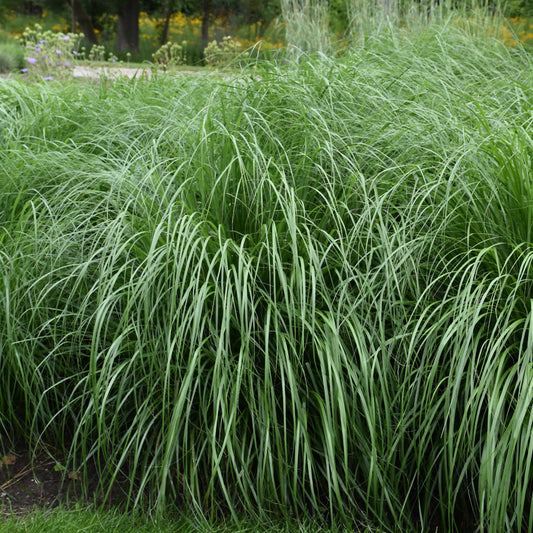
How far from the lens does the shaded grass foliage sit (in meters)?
1.95

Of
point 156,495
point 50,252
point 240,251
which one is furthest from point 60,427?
point 240,251

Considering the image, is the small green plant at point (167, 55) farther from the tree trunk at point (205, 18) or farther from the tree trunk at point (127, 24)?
the tree trunk at point (205, 18)

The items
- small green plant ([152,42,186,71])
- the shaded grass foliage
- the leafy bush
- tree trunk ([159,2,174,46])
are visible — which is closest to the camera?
the shaded grass foliage

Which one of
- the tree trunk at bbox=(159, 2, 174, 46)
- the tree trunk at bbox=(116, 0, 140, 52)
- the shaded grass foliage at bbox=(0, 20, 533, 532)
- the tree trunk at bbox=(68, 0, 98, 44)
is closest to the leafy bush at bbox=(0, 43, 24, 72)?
the tree trunk at bbox=(68, 0, 98, 44)

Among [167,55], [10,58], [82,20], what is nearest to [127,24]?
[82,20]

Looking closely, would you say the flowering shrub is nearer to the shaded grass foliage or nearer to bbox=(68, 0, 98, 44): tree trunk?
the shaded grass foliage

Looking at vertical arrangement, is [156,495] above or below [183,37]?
below

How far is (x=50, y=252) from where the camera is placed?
2.42 m

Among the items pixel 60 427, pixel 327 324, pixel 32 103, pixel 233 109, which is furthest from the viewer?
pixel 32 103

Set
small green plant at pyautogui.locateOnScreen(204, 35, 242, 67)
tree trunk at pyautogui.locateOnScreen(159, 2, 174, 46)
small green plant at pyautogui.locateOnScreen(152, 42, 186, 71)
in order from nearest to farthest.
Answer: small green plant at pyautogui.locateOnScreen(204, 35, 242, 67), small green plant at pyautogui.locateOnScreen(152, 42, 186, 71), tree trunk at pyautogui.locateOnScreen(159, 2, 174, 46)

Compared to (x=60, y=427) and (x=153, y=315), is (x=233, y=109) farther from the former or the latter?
(x=60, y=427)

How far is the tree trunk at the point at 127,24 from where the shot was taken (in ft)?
56.3

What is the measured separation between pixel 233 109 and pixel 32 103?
164cm

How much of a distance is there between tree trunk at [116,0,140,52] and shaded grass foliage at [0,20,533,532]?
15.6m
